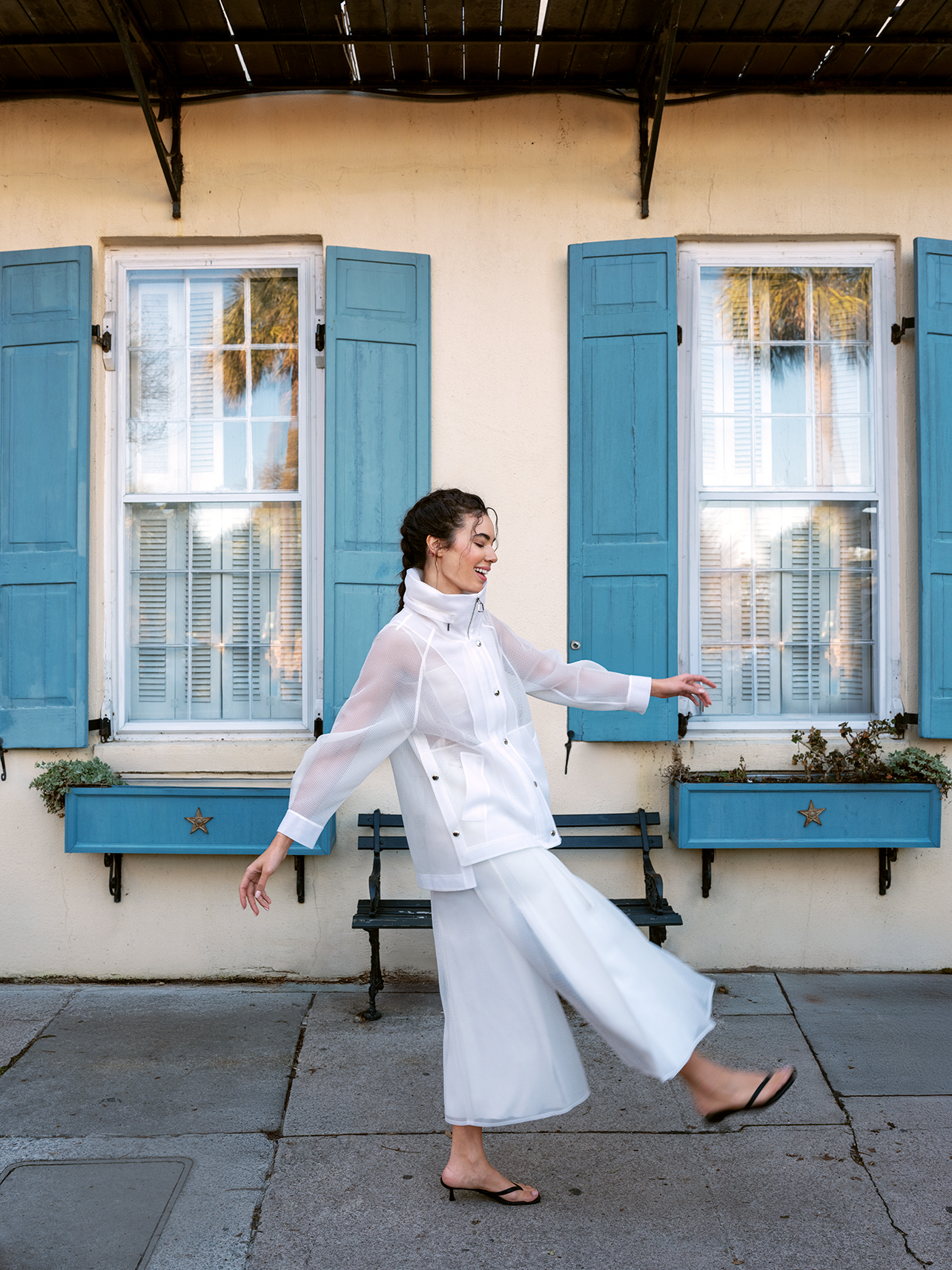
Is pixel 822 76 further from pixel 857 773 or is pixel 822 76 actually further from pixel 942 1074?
pixel 942 1074

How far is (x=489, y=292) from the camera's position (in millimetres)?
4562

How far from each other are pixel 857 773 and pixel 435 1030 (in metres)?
2.03

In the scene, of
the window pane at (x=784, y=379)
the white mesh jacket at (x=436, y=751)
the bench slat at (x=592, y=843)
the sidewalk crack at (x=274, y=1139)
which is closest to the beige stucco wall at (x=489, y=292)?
the bench slat at (x=592, y=843)


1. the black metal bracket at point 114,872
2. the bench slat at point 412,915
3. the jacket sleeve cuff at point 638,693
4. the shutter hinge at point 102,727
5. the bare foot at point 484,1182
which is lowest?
the bare foot at point 484,1182

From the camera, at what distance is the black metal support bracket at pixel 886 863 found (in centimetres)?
447

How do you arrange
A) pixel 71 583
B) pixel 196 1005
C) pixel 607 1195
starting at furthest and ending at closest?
pixel 71 583 → pixel 196 1005 → pixel 607 1195

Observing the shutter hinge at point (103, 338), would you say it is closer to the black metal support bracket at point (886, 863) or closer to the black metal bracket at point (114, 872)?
the black metal bracket at point (114, 872)

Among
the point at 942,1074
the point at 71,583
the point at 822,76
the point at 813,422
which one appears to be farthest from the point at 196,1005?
the point at 822,76

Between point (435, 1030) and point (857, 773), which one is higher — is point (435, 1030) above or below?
below

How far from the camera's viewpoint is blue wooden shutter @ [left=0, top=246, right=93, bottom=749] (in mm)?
4480

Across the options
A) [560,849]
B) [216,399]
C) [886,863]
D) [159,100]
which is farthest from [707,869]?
[159,100]

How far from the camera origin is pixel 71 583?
4492mm

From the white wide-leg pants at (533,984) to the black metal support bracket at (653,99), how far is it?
3.13 m

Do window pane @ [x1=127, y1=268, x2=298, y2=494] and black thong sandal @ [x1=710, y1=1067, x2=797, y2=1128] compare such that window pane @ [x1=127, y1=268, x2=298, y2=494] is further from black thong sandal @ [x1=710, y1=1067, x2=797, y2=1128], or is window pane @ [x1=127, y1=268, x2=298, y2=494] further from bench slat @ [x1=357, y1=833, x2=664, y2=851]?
black thong sandal @ [x1=710, y1=1067, x2=797, y2=1128]
